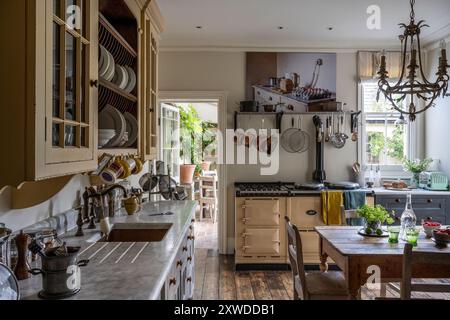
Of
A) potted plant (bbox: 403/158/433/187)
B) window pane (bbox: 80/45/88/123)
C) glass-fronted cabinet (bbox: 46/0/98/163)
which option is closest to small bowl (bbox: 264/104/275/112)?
potted plant (bbox: 403/158/433/187)

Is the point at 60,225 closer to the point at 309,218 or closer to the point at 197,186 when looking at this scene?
the point at 309,218

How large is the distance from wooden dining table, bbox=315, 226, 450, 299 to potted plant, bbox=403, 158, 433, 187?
2163mm

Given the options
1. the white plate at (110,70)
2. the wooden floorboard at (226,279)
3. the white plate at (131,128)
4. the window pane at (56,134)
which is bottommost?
the wooden floorboard at (226,279)

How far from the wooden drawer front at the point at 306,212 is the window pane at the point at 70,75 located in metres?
3.04

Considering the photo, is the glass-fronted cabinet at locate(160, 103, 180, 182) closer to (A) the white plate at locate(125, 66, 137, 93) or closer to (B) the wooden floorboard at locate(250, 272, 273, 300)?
(B) the wooden floorboard at locate(250, 272, 273, 300)

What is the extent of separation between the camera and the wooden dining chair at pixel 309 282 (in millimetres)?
2217

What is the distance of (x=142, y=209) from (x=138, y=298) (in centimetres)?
170

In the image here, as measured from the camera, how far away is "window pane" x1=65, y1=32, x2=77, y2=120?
1.30 m

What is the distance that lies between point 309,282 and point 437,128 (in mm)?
3006

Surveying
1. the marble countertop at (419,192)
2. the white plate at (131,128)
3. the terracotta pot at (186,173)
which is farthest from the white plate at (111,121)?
the terracotta pot at (186,173)

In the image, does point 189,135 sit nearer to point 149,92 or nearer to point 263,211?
point 263,211

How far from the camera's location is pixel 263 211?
398 cm

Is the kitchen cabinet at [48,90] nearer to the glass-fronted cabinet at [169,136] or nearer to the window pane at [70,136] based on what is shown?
the window pane at [70,136]
